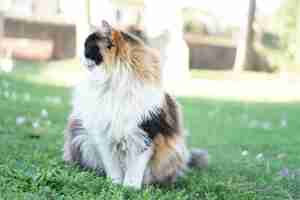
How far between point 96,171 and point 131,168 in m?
0.43

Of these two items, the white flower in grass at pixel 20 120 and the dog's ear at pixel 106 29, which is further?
the white flower in grass at pixel 20 120

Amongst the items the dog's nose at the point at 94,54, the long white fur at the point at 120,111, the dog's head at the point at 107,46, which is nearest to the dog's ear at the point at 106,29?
the dog's head at the point at 107,46

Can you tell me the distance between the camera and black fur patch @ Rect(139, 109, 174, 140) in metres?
4.46

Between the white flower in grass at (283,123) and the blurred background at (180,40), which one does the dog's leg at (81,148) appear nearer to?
the white flower in grass at (283,123)

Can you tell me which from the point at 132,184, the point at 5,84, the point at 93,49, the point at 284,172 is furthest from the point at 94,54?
the point at 5,84

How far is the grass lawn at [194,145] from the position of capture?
4.07 meters

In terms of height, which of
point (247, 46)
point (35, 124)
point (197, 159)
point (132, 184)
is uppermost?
point (132, 184)

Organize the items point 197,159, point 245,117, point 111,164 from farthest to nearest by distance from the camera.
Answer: point 245,117 → point 197,159 → point 111,164

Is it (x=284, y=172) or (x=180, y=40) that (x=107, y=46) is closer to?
(x=284, y=172)

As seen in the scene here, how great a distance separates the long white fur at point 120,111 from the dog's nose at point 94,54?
6 cm

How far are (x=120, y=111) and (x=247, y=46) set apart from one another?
21782 millimetres

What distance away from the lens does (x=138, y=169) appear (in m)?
4.54

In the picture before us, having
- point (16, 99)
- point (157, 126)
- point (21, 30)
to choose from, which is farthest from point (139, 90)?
point (21, 30)

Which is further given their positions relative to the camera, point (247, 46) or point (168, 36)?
point (247, 46)
